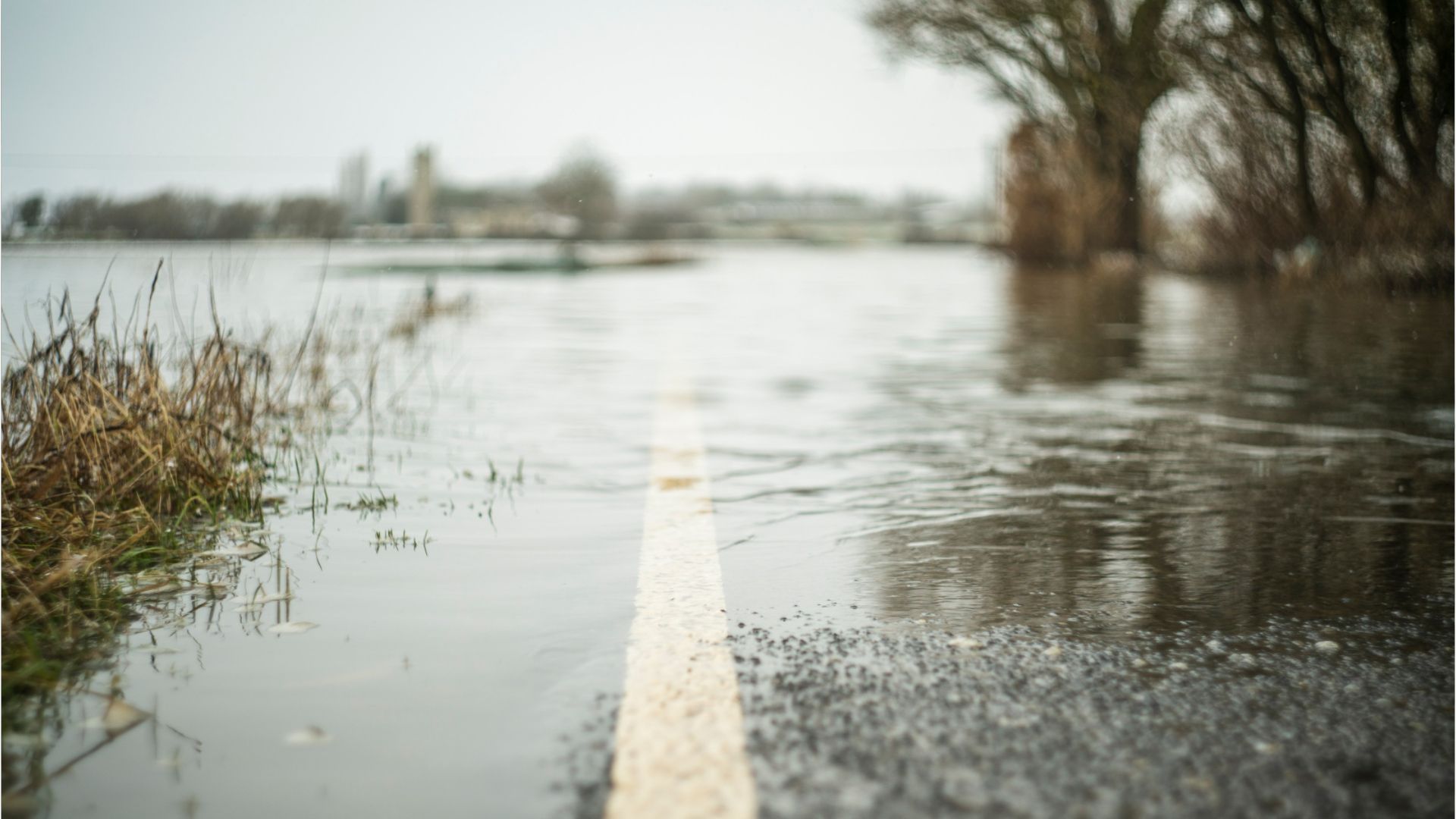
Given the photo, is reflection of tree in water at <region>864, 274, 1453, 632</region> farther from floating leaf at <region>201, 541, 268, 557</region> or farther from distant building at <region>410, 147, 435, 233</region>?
distant building at <region>410, 147, 435, 233</region>

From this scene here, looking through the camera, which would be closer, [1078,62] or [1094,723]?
[1094,723]

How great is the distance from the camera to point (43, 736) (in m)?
3.14

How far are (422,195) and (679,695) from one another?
16798 millimetres

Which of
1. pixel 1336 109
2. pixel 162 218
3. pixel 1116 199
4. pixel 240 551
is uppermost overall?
A: pixel 1336 109

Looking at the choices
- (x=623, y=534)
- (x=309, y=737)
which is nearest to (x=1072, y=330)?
(x=623, y=534)

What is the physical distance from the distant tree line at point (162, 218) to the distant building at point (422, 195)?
268 inches

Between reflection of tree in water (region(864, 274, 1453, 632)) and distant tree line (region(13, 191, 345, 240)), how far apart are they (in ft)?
12.9

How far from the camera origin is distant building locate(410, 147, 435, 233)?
→ 18.2 metres

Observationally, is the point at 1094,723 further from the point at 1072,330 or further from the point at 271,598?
the point at 1072,330

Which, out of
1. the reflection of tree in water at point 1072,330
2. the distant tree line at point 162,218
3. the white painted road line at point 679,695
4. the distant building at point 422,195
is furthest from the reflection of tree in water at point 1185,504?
the distant building at point 422,195

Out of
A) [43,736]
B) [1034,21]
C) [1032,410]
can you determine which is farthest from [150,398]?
[1034,21]

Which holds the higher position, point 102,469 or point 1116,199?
point 1116,199

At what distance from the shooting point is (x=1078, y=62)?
3120 cm

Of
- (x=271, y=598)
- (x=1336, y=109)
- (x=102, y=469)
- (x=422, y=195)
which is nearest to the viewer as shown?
(x=271, y=598)
